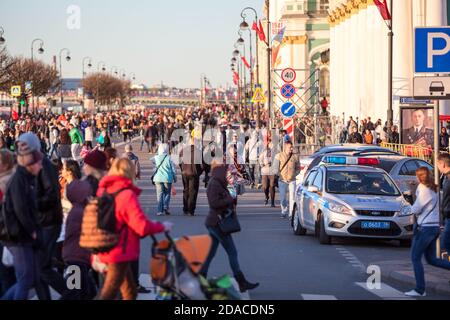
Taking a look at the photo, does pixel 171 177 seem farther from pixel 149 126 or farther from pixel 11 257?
pixel 149 126

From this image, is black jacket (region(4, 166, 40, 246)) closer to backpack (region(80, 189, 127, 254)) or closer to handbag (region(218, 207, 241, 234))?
backpack (region(80, 189, 127, 254))

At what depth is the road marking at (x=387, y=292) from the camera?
47.4 ft

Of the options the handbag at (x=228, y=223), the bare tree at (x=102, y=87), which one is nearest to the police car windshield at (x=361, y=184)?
the handbag at (x=228, y=223)

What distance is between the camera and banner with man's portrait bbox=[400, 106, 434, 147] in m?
38.9

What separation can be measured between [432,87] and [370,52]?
45.3 meters

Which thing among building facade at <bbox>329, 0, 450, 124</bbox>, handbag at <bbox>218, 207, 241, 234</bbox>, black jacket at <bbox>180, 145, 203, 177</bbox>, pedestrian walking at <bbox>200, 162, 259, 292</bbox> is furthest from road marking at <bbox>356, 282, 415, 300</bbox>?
building facade at <bbox>329, 0, 450, 124</bbox>

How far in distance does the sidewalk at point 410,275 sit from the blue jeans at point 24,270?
5740 millimetres

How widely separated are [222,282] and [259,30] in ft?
170

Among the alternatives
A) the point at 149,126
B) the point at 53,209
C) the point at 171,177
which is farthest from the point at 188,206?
the point at 149,126

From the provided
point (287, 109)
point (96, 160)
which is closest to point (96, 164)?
point (96, 160)

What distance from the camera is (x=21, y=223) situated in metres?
11.3

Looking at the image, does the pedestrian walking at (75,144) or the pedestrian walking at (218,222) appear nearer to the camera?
the pedestrian walking at (218,222)

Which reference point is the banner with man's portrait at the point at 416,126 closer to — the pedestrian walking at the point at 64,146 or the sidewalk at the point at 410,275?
the pedestrian walking at the point at 64,146
